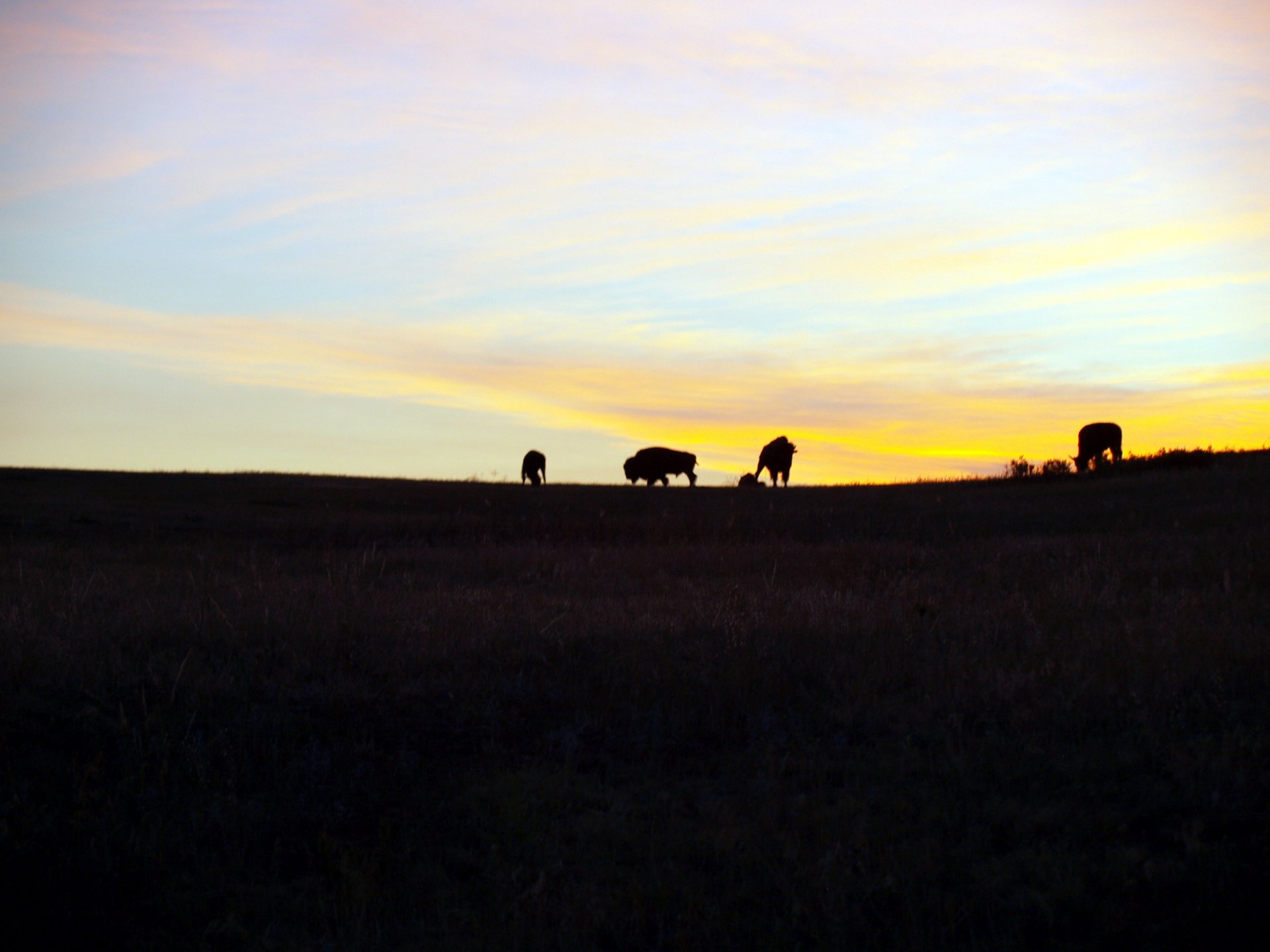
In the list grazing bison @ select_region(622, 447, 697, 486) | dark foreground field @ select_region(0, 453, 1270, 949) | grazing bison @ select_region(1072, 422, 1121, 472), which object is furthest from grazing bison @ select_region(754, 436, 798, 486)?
dark foreground field @ select_region(0, 453, 1270, 949)

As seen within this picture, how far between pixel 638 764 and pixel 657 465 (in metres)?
46.3

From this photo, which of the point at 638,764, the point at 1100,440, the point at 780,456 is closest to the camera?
the point at 638,764

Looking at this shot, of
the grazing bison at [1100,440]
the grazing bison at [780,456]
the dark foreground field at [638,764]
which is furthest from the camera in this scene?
the grazing bison at [780,456]

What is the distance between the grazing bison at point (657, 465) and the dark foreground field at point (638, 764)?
132 feet

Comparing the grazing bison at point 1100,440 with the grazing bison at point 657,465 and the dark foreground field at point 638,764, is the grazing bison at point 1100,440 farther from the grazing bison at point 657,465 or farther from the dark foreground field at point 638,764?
the dark foreground field at point 638,764

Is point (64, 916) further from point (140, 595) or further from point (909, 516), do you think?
point (909, 516)

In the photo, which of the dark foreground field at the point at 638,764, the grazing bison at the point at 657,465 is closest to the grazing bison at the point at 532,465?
the grazing bison at the point at 657,465

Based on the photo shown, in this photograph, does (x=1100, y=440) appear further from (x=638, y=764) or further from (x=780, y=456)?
(x=638, y=764)

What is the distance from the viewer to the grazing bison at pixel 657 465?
5262 cm

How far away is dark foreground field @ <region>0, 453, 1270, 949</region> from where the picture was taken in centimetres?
499

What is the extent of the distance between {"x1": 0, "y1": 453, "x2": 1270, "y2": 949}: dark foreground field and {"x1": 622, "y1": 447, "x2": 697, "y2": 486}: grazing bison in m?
40.2

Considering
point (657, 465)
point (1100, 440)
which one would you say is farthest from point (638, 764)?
point (657, 465)

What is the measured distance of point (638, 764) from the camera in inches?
263

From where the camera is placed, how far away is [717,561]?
15781 mm
